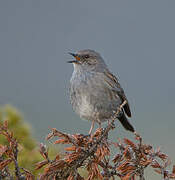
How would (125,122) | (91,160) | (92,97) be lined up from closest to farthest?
(91,160), (92,97), (125,122)

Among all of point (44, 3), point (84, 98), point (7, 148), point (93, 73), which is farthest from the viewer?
point (44, 3)

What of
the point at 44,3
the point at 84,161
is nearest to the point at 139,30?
the point at 44,3

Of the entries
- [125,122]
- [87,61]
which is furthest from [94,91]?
[125,122]

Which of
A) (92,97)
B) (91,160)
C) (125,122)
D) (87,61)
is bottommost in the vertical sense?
(91,160)

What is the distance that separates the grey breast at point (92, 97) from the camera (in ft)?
19.0

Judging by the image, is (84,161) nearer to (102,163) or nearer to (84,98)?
(102,163)

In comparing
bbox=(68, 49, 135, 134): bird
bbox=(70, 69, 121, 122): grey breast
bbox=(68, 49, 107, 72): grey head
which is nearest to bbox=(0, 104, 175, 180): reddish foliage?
bbox=(68, 49, 135, 134): bird

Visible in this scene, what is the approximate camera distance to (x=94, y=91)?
19.4 ft

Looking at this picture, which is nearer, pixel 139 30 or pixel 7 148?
pixel 7 148

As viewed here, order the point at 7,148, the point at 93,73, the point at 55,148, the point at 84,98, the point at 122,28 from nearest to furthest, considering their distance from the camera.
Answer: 1. the point at 7,148
2. the point at 55,148
3. the point at 84,98
4. the point at 93,73
5. the point at 122,28

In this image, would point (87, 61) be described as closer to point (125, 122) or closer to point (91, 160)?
point (125, 122)

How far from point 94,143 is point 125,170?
33 centimetres

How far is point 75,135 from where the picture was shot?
3.15 metres

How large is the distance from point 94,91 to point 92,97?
0.12m
